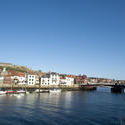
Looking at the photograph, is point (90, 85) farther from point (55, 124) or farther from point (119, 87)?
point (55, 124)

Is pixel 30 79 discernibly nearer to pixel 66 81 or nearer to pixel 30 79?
pixel 30 79

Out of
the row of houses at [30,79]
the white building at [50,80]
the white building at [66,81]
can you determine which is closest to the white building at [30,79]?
the row of houses at [30,79]

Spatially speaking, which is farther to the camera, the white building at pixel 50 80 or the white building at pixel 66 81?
the white building at pixel 66 81

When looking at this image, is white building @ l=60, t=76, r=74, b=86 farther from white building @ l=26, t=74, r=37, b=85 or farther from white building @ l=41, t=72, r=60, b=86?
white building @ l=26, t=74, r=37, b=85

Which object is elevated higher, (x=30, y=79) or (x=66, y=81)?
(x=30, y=79)

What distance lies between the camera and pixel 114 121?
42062mm

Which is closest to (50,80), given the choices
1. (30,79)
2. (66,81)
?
(30,79)

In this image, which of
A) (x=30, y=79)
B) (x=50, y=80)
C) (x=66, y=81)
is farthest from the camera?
(x=66, y=81)

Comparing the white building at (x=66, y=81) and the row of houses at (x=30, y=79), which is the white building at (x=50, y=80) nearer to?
the row of houses at (x=30, y=79)

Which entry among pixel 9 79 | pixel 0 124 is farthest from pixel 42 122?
pixel 9 79

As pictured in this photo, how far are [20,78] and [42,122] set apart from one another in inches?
4602

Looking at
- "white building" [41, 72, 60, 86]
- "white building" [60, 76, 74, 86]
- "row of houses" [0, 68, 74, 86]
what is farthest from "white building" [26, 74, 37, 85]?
"white building" [60, 76, 74, 86]

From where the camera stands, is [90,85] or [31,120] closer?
[31,120]

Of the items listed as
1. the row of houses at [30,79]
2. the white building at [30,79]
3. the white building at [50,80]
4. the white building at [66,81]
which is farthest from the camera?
the white building at [66,81]
